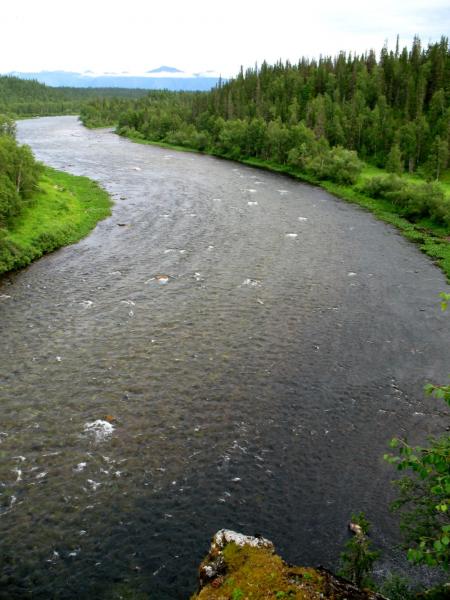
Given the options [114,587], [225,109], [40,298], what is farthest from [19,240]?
[225,109]

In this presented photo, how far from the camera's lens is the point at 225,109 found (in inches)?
7815

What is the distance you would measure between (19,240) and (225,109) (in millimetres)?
153919

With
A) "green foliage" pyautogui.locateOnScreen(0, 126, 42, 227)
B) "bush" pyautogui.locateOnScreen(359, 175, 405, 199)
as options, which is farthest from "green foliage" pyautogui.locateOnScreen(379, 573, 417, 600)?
"bush" pyautogui.locateOnScreen(359, 175, 405, 199)

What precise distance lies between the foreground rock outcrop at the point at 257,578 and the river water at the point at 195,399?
6.07 m

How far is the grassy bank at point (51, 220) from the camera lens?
61.3 m

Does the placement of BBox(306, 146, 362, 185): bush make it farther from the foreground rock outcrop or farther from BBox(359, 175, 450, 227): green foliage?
the foreground rock outcrop

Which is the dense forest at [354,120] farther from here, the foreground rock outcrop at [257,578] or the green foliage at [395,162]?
the foreground rock outcrop at [257,578]

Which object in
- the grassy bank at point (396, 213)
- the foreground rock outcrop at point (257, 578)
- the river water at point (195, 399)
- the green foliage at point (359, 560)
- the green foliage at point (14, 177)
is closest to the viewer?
the foreground rock outcrop at point (257, 578)

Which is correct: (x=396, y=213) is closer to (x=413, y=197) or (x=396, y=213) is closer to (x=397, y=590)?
(x=413, y=197)

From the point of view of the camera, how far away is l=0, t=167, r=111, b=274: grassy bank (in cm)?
6134

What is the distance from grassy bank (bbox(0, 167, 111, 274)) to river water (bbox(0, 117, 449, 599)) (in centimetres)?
293

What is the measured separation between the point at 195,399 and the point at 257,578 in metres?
20.0

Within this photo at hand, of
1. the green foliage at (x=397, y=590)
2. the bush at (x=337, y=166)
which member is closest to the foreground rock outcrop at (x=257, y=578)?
the green foliage at (x=397, y=590)

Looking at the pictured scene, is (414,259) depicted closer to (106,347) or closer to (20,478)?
(106,347)
